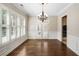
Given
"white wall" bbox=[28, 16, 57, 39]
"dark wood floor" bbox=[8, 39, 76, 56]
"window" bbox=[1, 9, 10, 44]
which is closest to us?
"window" bbox=[1, 9, 10, 44]

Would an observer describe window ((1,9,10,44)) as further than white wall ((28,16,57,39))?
No

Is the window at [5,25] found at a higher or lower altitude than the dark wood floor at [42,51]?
higher

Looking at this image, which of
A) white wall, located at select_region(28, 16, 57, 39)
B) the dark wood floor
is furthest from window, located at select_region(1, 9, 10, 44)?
white wall, located at select_region(28, 16, 57, 39)

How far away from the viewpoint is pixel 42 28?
34.1 ft

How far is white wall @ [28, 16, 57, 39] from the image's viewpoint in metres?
10.3

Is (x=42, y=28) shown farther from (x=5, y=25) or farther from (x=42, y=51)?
(x=5, y=25)

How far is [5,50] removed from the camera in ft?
13.7

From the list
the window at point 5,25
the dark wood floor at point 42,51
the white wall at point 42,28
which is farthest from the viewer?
the white wall at point 42,28

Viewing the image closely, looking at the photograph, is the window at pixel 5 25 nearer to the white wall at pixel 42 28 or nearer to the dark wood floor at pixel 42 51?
the dark wood floor at pixel 42 51

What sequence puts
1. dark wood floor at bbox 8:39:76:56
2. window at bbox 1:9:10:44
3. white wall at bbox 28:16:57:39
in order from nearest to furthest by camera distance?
window at bbox 1:9:10:44, dark wood floor at bbox 8:39:76:56, white wall at bbox 28:16:57:39

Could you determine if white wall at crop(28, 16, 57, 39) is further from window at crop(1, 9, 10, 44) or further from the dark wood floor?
window at crop(1, 9, 10, 44)

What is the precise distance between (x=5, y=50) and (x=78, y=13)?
11.0 feet

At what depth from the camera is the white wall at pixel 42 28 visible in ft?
33.8

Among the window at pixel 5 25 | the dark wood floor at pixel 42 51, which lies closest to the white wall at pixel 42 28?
the dark wood floor at pixel 42 51
